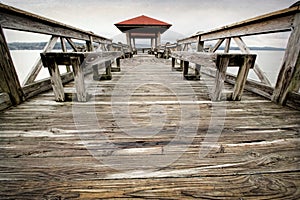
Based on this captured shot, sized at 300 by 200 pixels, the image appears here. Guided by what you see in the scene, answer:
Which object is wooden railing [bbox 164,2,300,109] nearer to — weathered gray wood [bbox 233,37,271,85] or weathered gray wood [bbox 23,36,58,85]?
weathered gray wood [bbox 233,37,271,85]

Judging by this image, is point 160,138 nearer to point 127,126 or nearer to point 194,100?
point 127,126

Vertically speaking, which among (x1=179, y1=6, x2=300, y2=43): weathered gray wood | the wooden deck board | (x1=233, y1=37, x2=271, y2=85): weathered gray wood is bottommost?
the wooden deck board

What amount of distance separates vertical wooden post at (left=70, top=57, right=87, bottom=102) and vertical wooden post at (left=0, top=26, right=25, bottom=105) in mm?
631

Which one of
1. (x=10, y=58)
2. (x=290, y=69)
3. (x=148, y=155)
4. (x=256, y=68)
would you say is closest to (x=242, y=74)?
(x=290, y=69)

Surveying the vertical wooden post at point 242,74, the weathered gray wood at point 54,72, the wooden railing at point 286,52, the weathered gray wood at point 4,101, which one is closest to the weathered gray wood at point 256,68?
the wooden railing at point 286,52

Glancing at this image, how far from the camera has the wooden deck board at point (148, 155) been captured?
0.69m

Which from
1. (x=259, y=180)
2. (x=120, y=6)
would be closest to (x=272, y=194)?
(x=259, y=180)

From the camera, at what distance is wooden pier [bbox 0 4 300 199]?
0.71 meters

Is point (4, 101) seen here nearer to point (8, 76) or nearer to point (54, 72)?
point (8, 76)

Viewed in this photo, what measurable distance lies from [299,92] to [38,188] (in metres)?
2.58

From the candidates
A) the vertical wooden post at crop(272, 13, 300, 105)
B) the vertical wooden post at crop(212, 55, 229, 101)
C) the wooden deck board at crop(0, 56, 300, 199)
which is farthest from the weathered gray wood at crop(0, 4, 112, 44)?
the vertical wooden post at crop(272, 13, 300, 105)

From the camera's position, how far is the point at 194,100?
1927mm

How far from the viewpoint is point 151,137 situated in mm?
1127

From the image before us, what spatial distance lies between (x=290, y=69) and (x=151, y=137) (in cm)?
181
